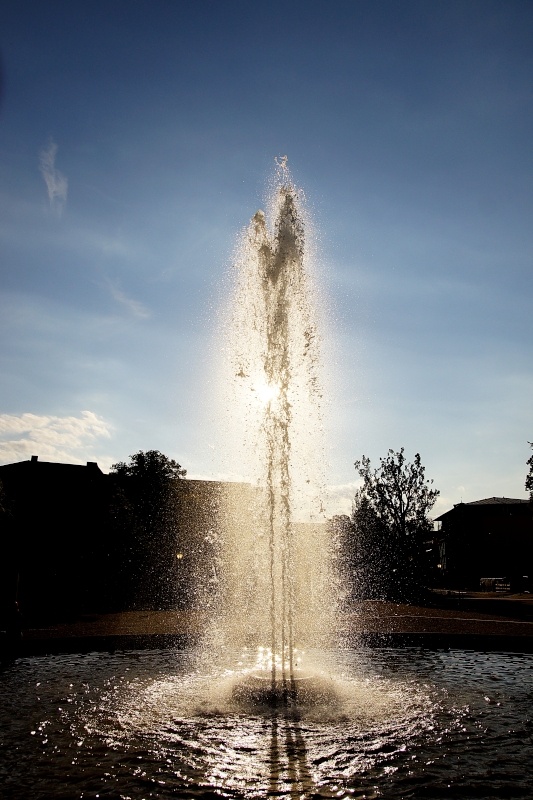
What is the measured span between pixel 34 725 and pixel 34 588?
64.1 feet

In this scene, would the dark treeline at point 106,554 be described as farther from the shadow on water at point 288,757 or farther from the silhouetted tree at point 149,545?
the shadow on water at point 288,757

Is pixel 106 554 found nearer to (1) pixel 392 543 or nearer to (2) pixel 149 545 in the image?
(2) pixel 149 545

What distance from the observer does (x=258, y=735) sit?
687cm

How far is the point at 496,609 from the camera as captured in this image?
2345 centimetres

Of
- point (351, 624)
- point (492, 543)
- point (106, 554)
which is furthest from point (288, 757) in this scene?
point (492, 543)

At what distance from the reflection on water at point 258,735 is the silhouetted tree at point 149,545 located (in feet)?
51.3

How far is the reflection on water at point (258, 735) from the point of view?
545 cm

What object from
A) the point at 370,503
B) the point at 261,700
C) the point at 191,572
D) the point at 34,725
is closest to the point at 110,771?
the point at 34,725

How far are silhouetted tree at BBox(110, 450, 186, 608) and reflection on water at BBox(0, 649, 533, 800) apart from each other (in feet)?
51.3

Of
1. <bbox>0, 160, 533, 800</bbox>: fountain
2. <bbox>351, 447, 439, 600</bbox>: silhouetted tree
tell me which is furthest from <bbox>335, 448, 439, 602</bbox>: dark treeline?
<bbox>0, 160, 533, 800</bbox>: fountain

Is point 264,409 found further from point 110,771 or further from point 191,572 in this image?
point 191,572

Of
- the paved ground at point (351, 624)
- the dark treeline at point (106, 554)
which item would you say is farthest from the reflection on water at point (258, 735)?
the dark treeline at point (106, 554)

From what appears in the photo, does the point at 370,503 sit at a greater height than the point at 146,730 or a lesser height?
greater

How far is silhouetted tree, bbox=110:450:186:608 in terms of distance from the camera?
85.7ft
